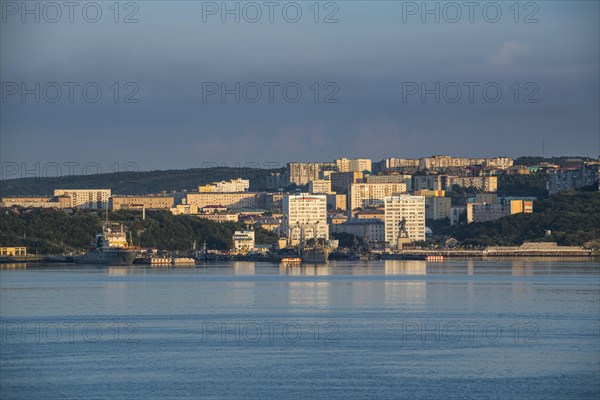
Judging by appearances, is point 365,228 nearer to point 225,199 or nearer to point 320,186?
point 320,186

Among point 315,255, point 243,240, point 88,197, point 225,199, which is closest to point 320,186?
point 225,199

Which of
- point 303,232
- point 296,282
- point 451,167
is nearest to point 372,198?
point 451,167

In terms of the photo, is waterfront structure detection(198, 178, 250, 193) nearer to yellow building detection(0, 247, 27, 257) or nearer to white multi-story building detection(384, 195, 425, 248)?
white multi-story building detection(384, 195, 425, 248)

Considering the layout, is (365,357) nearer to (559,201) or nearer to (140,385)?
(140,385)

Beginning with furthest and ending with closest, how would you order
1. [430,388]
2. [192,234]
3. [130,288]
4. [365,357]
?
1. [192,234]
2. [130,288]
3. [365,357]
4. [430,388]

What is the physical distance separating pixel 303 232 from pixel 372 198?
109 feet

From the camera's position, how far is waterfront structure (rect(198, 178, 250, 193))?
126438mm

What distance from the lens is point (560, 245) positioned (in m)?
75.5

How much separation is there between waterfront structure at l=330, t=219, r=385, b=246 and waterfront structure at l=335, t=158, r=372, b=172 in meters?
43.3

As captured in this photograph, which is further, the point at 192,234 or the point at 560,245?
the point at 192,234

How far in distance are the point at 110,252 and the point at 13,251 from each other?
982cm

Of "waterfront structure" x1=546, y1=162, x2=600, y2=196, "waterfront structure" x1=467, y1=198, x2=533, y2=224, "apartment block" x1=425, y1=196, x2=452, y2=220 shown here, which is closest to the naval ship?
"waterfront structure" x1=467, y1=198, x2=533, y2=224

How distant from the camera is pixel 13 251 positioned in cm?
7338

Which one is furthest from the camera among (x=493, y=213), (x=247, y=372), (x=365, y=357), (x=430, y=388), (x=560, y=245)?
(x=493, y=213)
